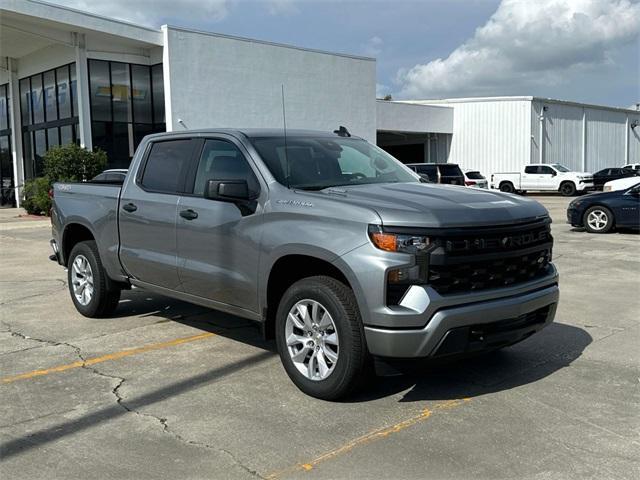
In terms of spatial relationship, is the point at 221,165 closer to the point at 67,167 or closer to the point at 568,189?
the point at 67,167

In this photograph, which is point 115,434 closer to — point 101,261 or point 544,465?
point 544,465

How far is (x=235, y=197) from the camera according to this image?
488 centimetres

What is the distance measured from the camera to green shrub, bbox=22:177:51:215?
23.7 m

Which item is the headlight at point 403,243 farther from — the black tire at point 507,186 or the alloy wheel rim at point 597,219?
the black tire at point 507,186

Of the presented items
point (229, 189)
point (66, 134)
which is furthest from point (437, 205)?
point (66, 134)

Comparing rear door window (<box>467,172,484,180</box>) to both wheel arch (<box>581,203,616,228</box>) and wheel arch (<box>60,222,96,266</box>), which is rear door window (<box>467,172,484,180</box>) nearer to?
wheel arch (<box>581,203,616,228</box>)

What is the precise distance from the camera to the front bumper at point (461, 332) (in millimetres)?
4031

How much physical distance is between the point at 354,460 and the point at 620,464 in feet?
4.74

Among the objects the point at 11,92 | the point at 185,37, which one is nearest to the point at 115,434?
the point at 185,37

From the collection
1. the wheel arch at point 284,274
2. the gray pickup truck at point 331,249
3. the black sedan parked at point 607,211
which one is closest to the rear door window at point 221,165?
the gray pickup truck at point 331,249

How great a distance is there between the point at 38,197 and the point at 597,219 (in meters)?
19.1

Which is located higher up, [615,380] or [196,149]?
[196,149]

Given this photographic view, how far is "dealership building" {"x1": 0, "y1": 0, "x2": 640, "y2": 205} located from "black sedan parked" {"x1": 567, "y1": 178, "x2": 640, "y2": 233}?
574 inches

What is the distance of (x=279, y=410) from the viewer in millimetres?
4359
